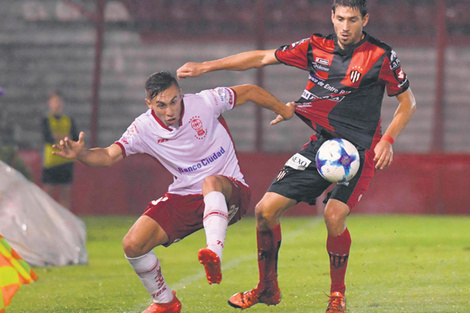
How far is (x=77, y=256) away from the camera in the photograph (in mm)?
8602

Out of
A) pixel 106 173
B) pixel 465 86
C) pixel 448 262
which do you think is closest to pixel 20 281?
pixel 448 262

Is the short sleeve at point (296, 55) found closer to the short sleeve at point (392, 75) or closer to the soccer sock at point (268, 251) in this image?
the short sleeve at point (392, 75)

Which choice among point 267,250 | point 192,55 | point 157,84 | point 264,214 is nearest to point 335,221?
point 264,214

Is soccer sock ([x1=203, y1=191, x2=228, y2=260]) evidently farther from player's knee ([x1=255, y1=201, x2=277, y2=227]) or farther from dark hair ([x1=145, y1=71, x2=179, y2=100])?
dark hair ([x1=145, y1=71, x2=179, y2=100])

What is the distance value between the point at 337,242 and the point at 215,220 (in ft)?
2.93

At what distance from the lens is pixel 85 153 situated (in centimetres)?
550

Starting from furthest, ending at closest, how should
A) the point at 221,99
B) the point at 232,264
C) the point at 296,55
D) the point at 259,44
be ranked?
the point at 259,44 < the point at 232,264 < the point at 296,55 < the point at 221,99

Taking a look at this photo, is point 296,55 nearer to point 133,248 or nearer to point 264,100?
point 264,100

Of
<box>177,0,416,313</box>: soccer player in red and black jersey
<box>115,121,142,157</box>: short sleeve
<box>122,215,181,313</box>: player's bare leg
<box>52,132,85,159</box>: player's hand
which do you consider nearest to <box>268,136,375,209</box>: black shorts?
<box>177,0,416,313</box>: soccer player in red and black jersey

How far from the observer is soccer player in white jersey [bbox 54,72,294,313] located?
5551 mm

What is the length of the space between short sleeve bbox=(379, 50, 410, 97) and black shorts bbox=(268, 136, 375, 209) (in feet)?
1.57

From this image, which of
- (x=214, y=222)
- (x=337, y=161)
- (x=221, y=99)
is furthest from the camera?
(x=221, y=99)

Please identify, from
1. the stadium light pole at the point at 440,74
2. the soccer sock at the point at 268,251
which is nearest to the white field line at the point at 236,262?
the soccer sock at the point at 268,251

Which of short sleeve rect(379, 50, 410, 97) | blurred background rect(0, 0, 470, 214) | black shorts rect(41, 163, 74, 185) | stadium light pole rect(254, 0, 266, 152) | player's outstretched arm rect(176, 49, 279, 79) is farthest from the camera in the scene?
blurred background rect(0, 0, 470, 214)
